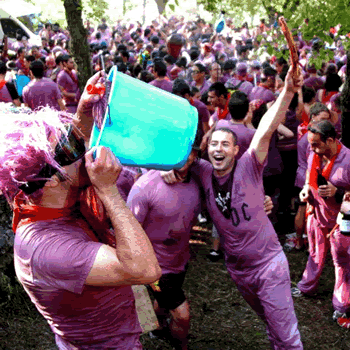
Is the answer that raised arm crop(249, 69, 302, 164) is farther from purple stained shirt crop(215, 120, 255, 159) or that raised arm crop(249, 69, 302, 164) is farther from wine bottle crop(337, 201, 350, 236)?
purple stained shirt crop(215, 120, 255, 159)

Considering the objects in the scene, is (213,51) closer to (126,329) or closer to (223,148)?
(223,148)

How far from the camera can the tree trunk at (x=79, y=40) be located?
7254mm

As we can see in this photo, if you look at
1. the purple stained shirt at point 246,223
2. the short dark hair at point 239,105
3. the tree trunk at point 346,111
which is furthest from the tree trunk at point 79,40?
the purple stained shirt at point 246,223

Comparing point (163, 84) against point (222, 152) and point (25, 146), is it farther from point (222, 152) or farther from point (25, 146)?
point (25, 146)

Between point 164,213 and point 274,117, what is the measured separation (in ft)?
3.66

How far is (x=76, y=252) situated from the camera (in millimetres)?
1959

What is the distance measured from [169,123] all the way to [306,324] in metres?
3.21

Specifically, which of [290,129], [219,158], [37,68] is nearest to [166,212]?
[219,158]

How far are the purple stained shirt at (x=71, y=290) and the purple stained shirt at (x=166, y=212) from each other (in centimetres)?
142

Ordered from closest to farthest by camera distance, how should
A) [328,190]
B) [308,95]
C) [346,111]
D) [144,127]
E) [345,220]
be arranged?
[144,127] < [345,220] < [328,190] < [346,111] < [308,95]

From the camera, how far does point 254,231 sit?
3.52m

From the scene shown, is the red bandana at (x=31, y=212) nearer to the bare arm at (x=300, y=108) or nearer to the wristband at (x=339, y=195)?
the wristband at (x=339, y=195)

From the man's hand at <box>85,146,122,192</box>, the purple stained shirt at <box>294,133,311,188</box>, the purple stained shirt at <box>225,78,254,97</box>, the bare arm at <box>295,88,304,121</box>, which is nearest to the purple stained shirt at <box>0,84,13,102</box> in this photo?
the purple stained shirt at <box>225,78,254,97</box>

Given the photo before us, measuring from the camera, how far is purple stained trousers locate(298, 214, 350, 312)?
448cm
